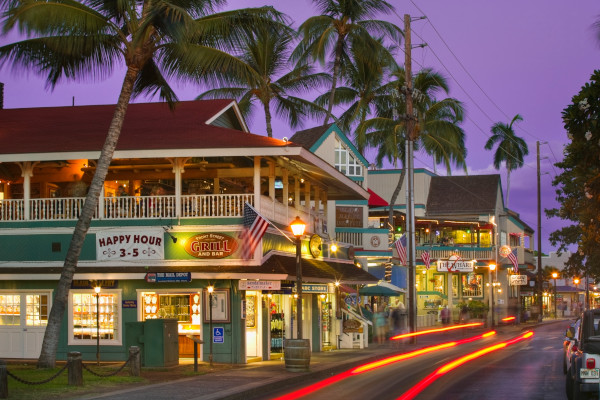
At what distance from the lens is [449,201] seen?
67500 millimetres

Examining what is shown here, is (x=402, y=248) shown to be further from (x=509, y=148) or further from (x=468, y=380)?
(x=509, y=148)

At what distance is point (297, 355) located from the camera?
76.3ft

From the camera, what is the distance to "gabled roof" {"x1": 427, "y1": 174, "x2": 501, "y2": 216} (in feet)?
219

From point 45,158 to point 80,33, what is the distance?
4.31 meters

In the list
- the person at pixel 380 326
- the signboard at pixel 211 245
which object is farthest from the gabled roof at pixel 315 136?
the signboard at pixel 211 245

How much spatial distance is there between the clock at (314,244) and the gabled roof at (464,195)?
3756 centimetres

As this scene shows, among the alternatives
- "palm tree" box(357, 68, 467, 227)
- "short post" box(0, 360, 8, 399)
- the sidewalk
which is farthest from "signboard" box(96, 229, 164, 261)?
"palm tree" box(357, 68, 467, 227)

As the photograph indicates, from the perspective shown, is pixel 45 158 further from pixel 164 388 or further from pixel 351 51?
pixel 351 51

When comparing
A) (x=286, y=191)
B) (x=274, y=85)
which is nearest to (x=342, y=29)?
(x=274, y=85)

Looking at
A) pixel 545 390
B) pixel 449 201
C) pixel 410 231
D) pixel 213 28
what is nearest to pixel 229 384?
pixel 545 390

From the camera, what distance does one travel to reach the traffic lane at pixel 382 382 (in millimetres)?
18422

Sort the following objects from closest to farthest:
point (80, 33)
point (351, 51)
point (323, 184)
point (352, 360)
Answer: point (80, 33)
point (352, 360)
point (323, 184)
point (351, 51)

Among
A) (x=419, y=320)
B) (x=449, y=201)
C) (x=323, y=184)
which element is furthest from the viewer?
(x=449, y=201)

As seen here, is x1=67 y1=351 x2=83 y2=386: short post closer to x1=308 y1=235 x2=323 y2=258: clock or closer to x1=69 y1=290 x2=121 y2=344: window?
x1=69 y1=290 x2=121 y2=344: window
